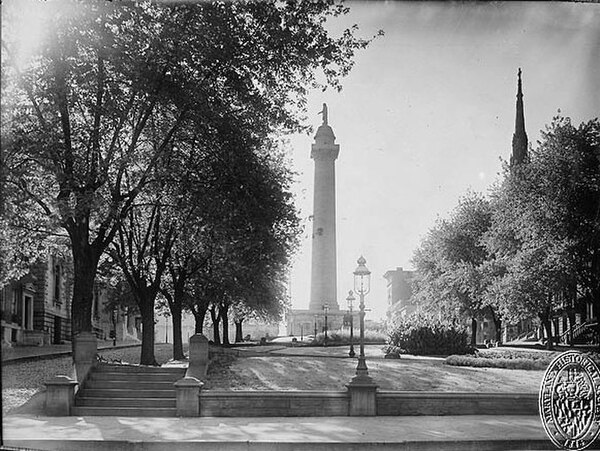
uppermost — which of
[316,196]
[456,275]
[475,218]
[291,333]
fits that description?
[316,196]

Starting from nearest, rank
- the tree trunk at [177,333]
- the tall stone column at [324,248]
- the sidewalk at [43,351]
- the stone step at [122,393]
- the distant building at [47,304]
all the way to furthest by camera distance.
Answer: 1. the sidewalk at [43,351]
2. the stone step at [122,393]
3. the distant building at [47,304]
4. the tree trunk at [177,333]
5. the tall stone column at [324,248]

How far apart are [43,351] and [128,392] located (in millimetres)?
2051

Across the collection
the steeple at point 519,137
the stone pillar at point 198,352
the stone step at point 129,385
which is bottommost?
the stone step at point 129,385

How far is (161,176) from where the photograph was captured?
1176 centimetres

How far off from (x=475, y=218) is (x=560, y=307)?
10.1 meters

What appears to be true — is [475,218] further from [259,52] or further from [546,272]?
[259,52]

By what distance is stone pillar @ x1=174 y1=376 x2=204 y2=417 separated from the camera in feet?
35.5

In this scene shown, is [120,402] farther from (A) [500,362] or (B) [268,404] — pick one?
(A) [500,362]

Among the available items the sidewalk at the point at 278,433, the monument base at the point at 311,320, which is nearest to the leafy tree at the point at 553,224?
the sidewalk at the point at 278,433

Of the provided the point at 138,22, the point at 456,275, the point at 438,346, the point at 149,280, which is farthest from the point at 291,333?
the point at 138,22

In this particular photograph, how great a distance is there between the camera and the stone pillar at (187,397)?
35.5 feet

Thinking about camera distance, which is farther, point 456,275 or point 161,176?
point 456,275

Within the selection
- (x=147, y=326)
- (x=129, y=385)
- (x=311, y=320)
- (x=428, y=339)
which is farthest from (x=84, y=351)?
(x=311, y=320)

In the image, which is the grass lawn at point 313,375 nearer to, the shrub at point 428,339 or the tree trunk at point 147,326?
the tree trunk at point 147,326
